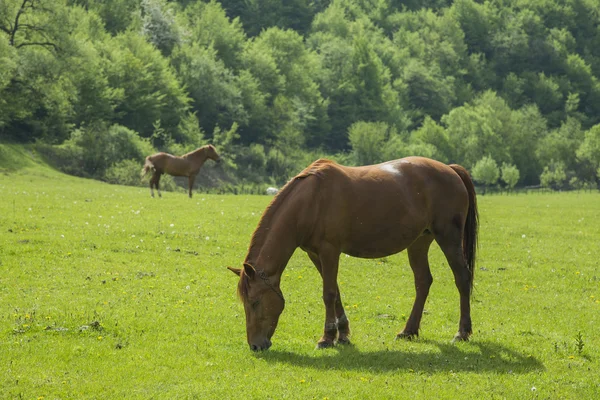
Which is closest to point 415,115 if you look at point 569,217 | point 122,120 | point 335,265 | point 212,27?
point 212,27

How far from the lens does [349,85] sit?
5094 inches

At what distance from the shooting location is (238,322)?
12.2m

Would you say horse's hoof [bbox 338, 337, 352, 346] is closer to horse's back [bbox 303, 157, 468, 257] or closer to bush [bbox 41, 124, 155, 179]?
horse's back [bbox 303, 157, 468, 257]

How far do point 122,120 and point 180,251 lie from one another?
61.9 meters

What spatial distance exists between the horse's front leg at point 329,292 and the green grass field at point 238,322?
0.24 metres

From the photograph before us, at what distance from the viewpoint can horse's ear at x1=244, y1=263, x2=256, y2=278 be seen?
1004cm

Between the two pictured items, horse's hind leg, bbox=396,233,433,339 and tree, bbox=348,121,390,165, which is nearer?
horse's hind leg, bbox=396,233,433,339

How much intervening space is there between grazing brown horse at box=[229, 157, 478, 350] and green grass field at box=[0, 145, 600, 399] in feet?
2.05

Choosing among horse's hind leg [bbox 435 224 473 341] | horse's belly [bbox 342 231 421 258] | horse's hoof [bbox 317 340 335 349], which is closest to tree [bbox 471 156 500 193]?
horse's hind leg [bbox 435 224 473 341]

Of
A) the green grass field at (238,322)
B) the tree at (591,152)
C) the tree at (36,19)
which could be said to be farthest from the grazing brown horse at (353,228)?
the tree at (591,152)

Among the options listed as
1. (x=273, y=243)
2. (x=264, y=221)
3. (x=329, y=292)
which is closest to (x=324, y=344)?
(x=329, y=292)

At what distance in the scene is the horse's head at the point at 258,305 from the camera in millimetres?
10188

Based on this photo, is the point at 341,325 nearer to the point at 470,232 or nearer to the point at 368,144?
the point at 470,232

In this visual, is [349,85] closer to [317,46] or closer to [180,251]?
[317,46]
